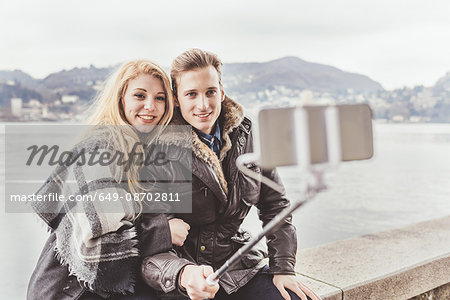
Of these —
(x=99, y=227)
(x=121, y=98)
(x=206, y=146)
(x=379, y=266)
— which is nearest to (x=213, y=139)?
(x=206, y=146)

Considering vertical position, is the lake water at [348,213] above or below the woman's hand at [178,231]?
below

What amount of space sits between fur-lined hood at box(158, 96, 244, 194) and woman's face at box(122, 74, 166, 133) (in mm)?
80

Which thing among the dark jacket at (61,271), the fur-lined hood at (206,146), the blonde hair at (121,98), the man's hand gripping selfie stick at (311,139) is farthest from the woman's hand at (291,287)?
the man's hand gripping selfie stick at (311,139)

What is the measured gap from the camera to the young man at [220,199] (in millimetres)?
2176

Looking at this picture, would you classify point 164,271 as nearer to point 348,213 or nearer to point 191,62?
point 191,62

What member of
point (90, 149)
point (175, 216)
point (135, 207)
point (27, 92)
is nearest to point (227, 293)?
point (175, 216)

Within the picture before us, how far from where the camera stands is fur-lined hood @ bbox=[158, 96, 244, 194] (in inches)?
86.1

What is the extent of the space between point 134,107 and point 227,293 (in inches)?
35.8

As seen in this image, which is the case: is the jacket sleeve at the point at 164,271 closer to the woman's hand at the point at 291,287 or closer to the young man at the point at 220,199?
the young man at the point at 220,199

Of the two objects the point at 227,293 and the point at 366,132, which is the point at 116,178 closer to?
the point at 227,293

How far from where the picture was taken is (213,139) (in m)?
2.30

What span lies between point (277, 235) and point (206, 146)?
1.80ft

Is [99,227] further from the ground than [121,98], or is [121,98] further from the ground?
[121,98]

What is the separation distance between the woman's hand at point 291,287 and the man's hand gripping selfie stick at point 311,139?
1236 millimetres
